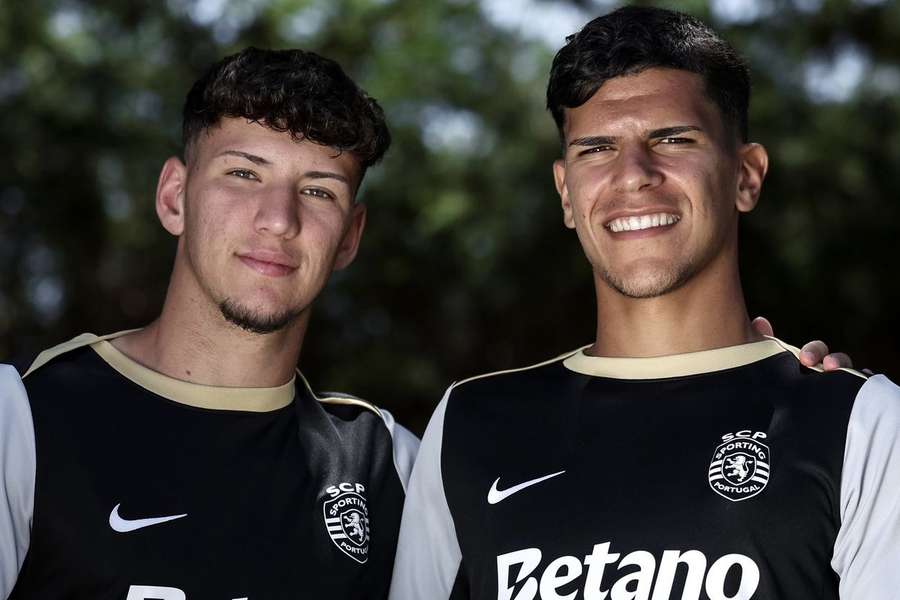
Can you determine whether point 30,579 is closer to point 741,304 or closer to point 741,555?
point 741,555

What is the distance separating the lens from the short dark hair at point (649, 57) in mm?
2727

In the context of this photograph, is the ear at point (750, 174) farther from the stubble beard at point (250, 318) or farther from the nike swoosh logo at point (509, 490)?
the stubble beard at point (250, 318)

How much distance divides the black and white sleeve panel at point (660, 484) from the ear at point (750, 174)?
1.20 ft

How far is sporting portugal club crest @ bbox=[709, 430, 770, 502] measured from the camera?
2.36m

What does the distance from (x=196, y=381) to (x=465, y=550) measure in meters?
0.81

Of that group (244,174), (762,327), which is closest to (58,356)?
(244,174)

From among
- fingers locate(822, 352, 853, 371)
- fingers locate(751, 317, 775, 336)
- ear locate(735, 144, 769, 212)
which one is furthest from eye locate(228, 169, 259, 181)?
fingers locate(822, 352, 853, 371)

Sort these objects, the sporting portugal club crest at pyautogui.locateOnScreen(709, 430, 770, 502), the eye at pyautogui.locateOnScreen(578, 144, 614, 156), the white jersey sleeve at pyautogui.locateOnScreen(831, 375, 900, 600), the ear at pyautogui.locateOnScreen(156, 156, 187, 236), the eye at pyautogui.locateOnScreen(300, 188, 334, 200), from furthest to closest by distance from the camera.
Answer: the ear at pyautogui.locateOnScreen(156, 156, 187, 236), the eye at pyautogui.locateOnScreen(300, 188, 334, 200), the eye at pyautogui.locateOnScreen(578, 144, 614, 156), the sporting portugal club crest at pyautogui.locateOnScreen(709, 430, 770, 502), the white jersey sleeve at pyautogui.locateOnScreen(831, 375, 900, 600)

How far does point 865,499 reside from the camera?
2.23 metres

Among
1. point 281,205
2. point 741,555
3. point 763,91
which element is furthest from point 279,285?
point 763,91

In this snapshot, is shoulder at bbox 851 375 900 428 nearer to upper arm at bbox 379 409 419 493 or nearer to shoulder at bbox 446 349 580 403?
shoulder at bbox 446 349 580 403

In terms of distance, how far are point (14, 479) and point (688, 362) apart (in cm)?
152

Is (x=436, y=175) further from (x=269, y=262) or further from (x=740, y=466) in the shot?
(x=740, y=466)

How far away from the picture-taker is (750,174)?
2.80m
